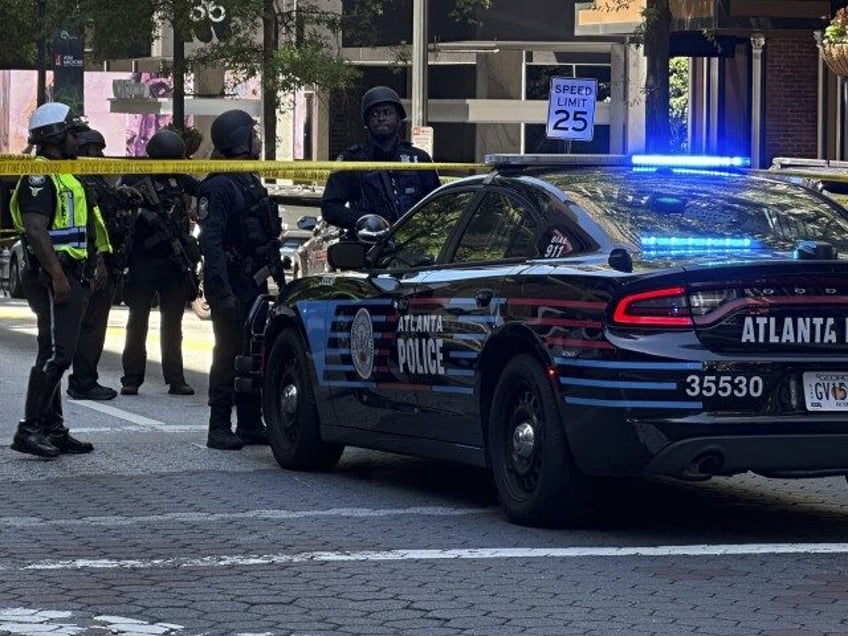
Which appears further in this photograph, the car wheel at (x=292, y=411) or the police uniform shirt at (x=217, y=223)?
the police uniform shirt at (x=217, y=223)

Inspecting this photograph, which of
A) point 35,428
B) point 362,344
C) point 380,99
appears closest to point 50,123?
point 35,428

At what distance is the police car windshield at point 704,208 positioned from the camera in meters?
9.55

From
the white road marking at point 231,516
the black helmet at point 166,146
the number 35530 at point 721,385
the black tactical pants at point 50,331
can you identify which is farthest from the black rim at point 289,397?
the black helmet at point 166,146

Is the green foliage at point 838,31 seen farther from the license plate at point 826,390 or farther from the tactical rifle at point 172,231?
the license plate at point 826,390

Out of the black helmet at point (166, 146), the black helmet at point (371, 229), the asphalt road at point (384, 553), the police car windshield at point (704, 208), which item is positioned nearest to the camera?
the asphalt road at point (384, 553)

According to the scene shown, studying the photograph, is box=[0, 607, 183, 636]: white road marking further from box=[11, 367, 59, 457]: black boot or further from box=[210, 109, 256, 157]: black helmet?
box=[210, 109, 256, 157]: black helmet

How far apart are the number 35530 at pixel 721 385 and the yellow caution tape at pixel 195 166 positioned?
4263 mm

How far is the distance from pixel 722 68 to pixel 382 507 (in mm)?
26741

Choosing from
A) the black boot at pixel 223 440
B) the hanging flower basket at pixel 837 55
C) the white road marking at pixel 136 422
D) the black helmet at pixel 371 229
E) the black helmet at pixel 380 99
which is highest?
the hanging flower basket at pixel 837 55

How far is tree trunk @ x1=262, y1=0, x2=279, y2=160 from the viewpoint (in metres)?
32.1

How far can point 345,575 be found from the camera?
820 centimetres

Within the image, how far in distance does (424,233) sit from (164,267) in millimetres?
6112

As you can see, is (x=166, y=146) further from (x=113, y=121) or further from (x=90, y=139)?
(x=113, y=121)

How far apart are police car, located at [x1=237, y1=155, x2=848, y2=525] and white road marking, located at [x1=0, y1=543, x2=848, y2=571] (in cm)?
30
